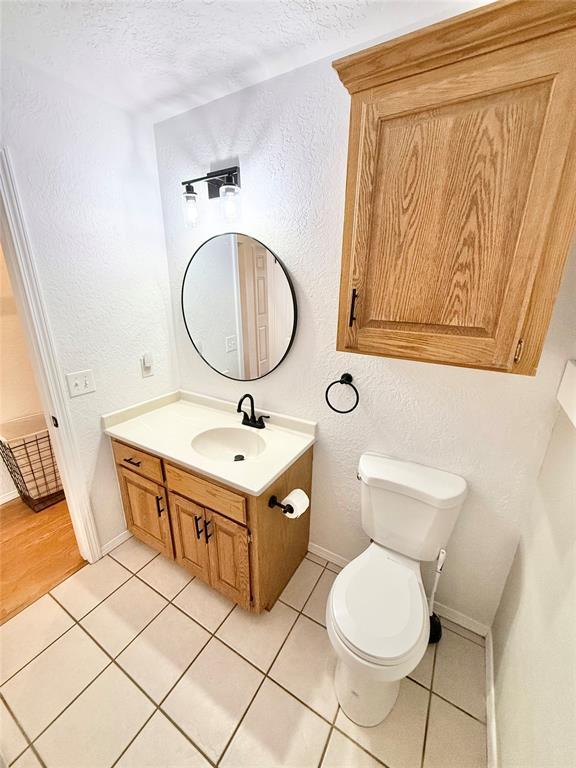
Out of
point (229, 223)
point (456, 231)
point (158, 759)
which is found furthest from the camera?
point (229, 223)

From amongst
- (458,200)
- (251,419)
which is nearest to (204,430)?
(251,419)

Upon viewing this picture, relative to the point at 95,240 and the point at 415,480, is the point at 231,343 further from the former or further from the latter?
the point at 415,480

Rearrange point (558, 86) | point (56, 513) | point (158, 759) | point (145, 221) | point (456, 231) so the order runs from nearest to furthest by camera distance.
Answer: point (558, 86) → point (456, 231) → point (158, 759) → point (145, 221) → point (56, 513)

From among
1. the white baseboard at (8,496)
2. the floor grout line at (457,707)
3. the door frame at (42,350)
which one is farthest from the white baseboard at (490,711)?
the white baseboard at (8,496)

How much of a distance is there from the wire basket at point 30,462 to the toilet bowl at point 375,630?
2.13 m

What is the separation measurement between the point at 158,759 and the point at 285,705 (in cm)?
44

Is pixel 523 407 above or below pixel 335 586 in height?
above

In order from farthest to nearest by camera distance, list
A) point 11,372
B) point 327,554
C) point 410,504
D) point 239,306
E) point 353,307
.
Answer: point 11,372, point 327,554, point 239,306, point 410,504, point 353,307

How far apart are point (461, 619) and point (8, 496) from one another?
293cm

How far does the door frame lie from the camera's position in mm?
1185

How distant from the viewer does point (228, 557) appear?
134 cm

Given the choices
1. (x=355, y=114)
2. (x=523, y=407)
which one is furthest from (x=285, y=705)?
(x=355, y=114)

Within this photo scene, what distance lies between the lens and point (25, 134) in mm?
1177

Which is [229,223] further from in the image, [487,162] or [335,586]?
[335,586]
